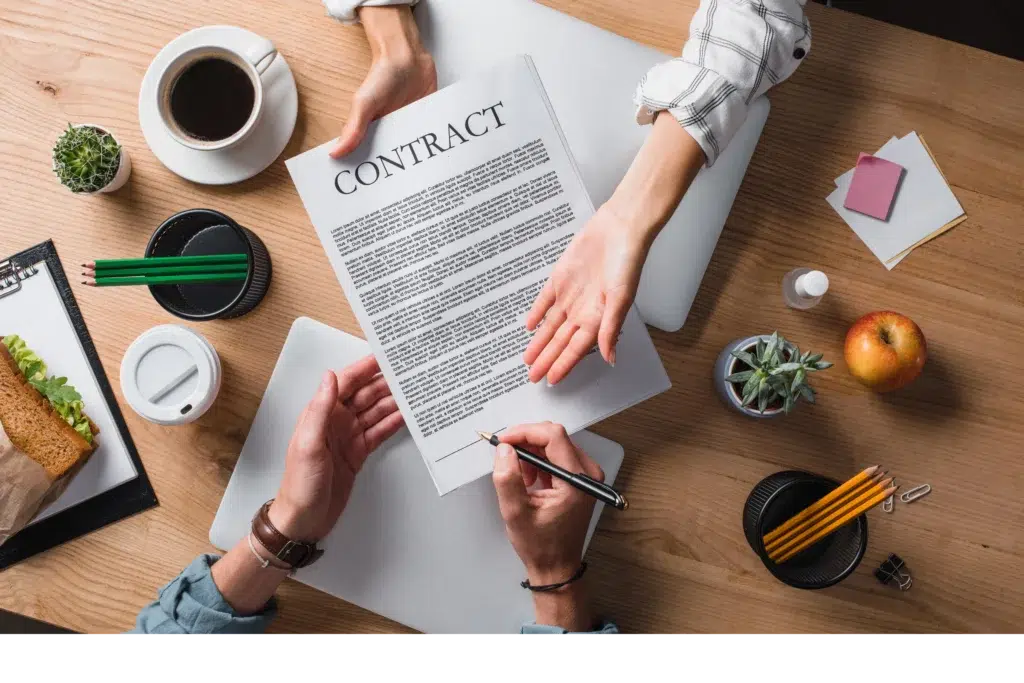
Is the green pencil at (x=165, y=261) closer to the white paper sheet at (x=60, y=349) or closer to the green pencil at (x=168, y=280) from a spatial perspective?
the green pencil at (x=168, y=280)

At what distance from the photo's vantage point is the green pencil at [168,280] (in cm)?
69

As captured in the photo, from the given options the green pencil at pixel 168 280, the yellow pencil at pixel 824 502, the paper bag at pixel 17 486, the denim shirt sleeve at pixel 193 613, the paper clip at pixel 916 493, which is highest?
the green pencil at pixel 168 280

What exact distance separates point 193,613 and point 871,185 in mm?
928

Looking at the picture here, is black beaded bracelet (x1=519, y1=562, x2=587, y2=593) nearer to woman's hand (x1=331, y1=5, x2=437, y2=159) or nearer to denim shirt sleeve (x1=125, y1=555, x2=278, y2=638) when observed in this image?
denim shirt sleeve (x1=125, y1=555, x2=278, y2=638)

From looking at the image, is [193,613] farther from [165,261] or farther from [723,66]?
[723,66]

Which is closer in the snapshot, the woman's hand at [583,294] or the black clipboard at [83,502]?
the woman's hand at [583,294]

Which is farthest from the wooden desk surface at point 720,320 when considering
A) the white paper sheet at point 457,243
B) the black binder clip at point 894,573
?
the white paper sheet at point 457,243

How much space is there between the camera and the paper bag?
0.71 metres

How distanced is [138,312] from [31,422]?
164 mm

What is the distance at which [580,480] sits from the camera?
2.26ft

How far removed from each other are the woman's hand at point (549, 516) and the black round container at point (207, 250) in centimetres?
34

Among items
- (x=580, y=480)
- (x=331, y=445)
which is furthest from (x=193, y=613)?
(x=580, y=480)

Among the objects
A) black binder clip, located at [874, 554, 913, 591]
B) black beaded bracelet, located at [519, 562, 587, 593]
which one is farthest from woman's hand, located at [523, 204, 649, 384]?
black binder clip, located at [874, 554, 913, 591]

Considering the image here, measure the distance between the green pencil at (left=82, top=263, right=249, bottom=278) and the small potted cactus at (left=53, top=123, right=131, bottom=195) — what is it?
0.11 meters
